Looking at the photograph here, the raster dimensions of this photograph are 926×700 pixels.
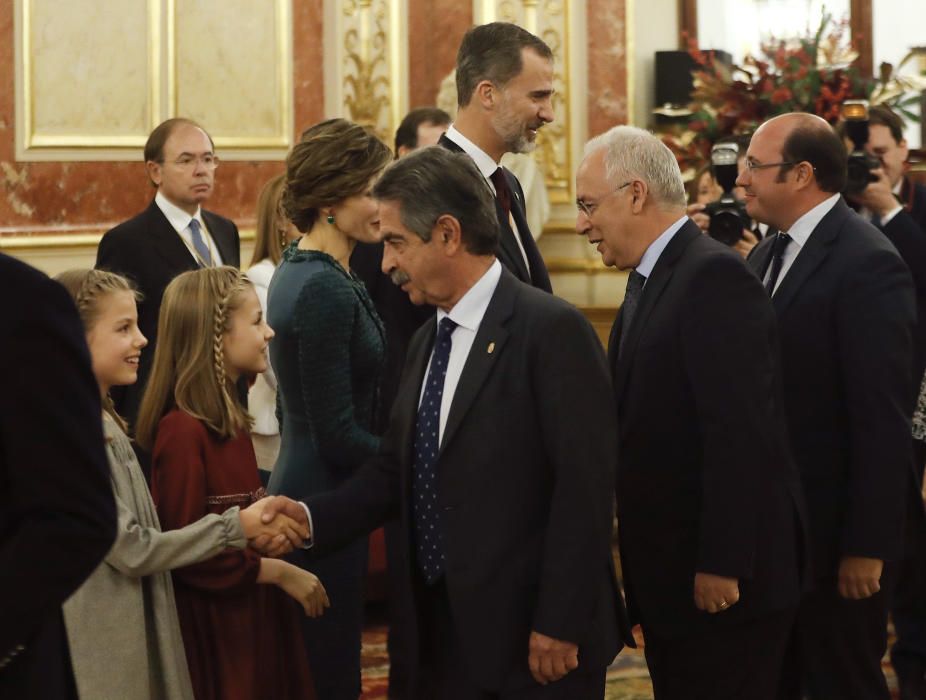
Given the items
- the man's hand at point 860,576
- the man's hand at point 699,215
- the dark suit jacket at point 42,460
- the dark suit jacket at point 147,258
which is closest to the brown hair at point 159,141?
the dark suit jacket at point 147,258

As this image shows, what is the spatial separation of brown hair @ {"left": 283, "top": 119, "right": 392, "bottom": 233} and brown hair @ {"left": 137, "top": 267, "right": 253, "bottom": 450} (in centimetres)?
25

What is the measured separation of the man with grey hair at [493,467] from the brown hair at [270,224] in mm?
1964

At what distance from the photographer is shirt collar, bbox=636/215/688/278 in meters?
3.00

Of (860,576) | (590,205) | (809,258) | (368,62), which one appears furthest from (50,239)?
(860,576)

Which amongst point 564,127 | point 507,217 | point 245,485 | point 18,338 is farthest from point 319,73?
point 18,338

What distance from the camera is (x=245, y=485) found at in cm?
313

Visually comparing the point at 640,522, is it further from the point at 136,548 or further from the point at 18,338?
the point at 18,338

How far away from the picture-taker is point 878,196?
4.56 meters

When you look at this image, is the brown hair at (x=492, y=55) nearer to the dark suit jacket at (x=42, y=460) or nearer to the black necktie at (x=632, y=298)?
the black necktie at (x=632, y=298)

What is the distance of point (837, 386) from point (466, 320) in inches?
43.3

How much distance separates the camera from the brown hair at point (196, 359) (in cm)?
311

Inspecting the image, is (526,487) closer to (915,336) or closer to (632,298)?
(632,298)

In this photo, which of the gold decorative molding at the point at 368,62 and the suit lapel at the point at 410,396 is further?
the gold decorative molding at the point at 368,62

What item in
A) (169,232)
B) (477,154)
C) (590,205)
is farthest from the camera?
(169,232)
